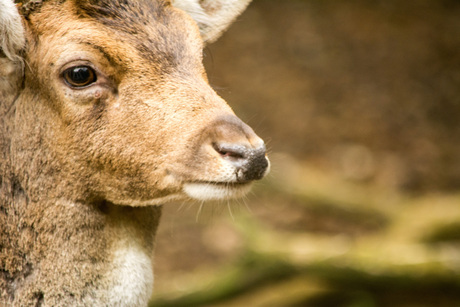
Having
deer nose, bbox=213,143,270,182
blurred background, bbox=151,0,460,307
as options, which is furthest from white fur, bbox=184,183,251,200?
blurred background, bbox=151,0,460,307

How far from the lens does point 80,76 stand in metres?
3.74

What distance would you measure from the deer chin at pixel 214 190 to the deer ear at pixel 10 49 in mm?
1301

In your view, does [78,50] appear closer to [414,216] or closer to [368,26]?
[414,216]

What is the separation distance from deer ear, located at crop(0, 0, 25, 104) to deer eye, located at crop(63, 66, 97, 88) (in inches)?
13.0

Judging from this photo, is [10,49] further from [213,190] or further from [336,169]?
[336,169]

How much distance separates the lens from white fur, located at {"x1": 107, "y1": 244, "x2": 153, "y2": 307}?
4.00 metres

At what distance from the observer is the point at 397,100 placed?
13461 mm

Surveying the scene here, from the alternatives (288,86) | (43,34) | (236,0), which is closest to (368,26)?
(288,86)

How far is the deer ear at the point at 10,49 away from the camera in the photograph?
365cm

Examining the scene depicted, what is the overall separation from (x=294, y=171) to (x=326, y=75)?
432 centimetres

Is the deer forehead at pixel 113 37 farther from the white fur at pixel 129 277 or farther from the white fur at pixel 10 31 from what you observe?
the white fur at pixel 129 277

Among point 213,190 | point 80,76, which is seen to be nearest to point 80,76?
point 80,76

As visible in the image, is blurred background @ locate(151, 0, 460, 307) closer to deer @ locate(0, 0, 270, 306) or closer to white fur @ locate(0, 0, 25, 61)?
deer @ locate(0, 0, 270, 306)

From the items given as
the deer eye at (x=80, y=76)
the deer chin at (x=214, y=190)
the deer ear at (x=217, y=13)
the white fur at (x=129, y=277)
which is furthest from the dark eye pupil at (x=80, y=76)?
the deer ear at (x=217, y=13)
